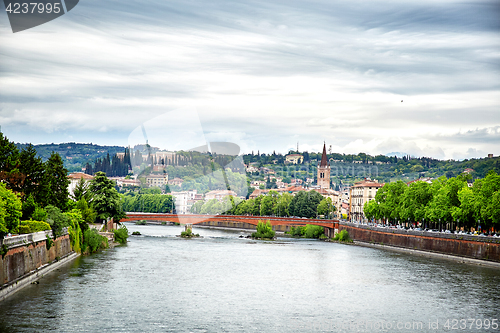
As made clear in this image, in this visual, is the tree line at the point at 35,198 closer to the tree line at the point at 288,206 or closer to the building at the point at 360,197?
the tree line at the point at 288,206

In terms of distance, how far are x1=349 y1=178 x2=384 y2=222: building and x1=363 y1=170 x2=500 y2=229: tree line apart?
83.7 ft

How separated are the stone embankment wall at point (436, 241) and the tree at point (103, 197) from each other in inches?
1122

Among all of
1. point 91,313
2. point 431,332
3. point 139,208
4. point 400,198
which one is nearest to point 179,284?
point 91,313

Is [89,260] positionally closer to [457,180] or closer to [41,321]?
[41,321]

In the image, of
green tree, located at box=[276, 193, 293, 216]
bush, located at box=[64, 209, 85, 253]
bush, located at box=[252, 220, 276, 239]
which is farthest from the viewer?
green tree, located at box=[276, 193, 293, 216]

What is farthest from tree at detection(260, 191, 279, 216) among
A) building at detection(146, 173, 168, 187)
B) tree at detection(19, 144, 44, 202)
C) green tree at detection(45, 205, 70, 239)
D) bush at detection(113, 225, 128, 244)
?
green tree at detection(45, 205, 70, 239)

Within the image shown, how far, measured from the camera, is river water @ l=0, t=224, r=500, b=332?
2445cm

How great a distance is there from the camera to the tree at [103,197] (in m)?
60.5

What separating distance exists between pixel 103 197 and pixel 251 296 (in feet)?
109

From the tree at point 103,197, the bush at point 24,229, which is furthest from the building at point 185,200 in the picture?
the bush at point 24,229

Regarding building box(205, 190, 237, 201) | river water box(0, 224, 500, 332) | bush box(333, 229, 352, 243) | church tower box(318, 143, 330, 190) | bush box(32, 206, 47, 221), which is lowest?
river water box(0, 224, 500, 332)

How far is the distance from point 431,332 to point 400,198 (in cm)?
4730

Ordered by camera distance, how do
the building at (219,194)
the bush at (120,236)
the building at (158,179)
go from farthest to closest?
the building at (219,194)
the building at (158,179)
the bush at (120,236)

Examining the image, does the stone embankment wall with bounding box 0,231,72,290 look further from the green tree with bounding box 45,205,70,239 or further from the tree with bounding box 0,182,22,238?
the tree with bounding box 0,182,22,238
